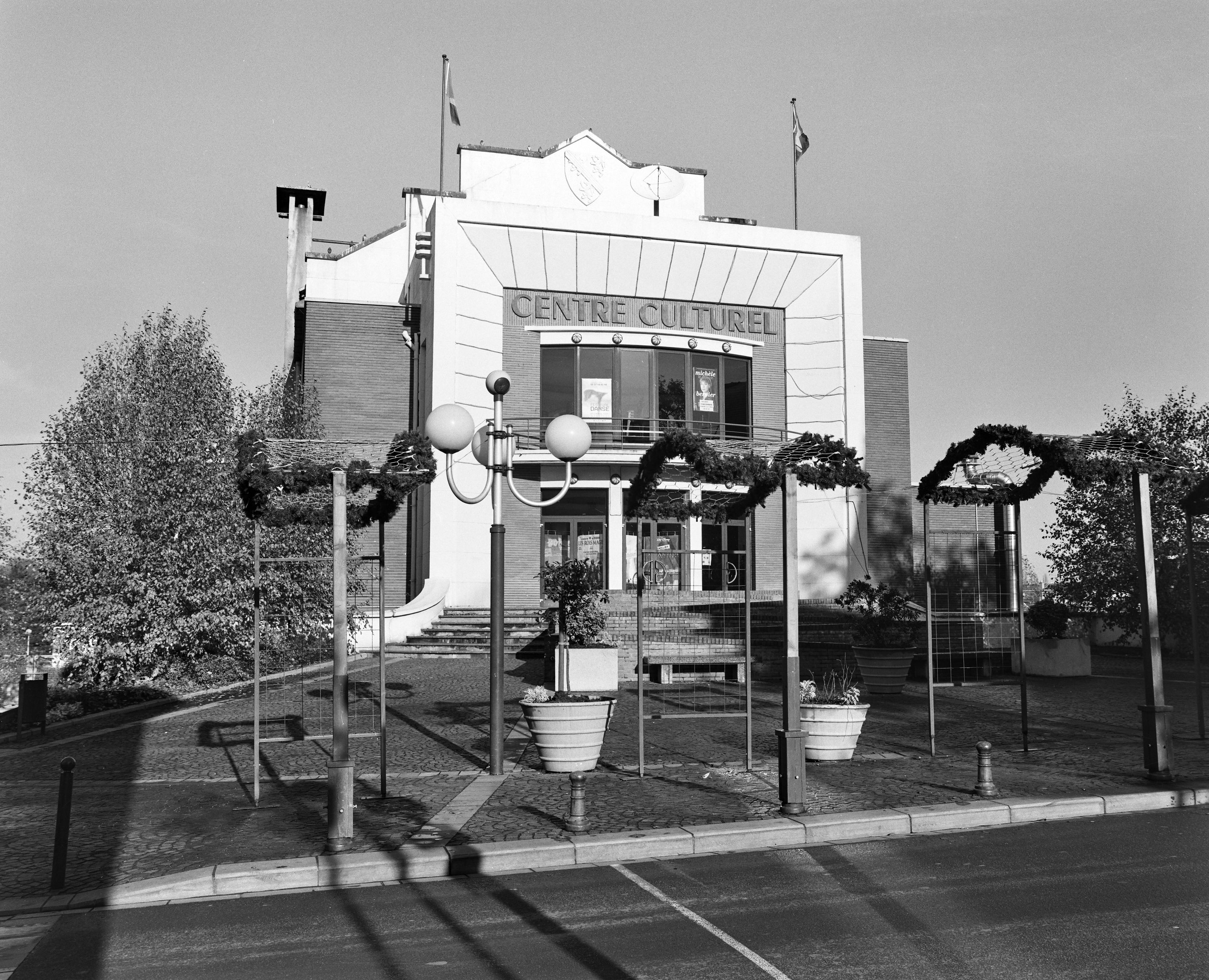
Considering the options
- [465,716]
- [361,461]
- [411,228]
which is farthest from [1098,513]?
[411,228]

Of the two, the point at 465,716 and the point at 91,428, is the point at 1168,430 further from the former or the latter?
the point at 91,428

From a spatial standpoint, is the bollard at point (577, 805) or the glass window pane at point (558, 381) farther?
the glass window pane at point (558, 381)

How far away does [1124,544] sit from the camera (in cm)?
2420

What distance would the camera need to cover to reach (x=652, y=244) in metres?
29.7

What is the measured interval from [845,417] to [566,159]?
13.7 m

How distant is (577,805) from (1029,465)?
7469 mm

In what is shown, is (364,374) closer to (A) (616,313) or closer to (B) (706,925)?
(A) (616,313)

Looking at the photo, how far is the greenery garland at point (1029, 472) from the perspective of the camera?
11125 mm

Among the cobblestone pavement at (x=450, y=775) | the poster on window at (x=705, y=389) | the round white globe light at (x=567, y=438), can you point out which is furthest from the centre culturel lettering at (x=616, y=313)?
the round white globe light at (x=567, y=438)

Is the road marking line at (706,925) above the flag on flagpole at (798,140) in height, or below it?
below

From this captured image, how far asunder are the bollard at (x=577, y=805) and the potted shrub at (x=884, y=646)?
37.0 feet

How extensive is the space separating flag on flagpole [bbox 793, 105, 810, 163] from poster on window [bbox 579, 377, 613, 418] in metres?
12.2

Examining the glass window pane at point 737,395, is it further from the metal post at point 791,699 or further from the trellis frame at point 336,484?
the metal post at point 791,699

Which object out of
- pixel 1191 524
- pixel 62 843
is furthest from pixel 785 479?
pixel 1191 524
